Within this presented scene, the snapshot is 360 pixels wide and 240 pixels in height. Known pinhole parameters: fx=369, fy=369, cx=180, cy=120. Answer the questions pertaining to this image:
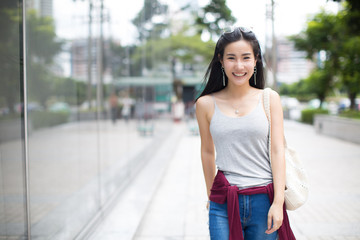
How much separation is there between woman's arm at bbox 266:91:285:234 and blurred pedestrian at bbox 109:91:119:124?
4.23m

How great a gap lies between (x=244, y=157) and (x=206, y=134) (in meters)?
0.24

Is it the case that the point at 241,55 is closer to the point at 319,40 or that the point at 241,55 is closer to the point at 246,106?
the point at 246,106

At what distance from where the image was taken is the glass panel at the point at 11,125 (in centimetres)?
273

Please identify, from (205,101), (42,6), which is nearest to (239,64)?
(205,101)

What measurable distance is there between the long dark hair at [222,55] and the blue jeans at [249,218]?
0.58 m

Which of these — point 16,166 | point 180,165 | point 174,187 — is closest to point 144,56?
point 180,165

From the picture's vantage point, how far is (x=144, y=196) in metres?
4.92

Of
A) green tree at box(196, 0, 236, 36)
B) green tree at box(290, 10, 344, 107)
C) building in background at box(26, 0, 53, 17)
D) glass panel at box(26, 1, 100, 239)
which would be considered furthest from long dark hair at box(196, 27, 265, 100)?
green tree at box(290, 10, 344, 107)

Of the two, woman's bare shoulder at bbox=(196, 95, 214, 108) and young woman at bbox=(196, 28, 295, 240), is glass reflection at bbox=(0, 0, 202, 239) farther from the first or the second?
young woman at bbox=(196, 28, 295, 240)

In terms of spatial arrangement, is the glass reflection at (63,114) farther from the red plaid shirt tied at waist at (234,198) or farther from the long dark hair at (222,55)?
the red plaid shirt tied at waist at (234,198)

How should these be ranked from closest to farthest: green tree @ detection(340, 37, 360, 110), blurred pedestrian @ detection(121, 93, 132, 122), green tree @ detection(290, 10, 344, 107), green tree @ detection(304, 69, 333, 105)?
blurred pedestrian @ detection(121, 93, 132, 122) → green tree @ detection(340, 37, 360, 110) → green tree @ detection(290, 10, 344, 107) → green tree @ detection(304, 69, 333, 105)

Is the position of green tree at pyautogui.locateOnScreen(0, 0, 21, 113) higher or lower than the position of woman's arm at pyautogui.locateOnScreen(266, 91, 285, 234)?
higher

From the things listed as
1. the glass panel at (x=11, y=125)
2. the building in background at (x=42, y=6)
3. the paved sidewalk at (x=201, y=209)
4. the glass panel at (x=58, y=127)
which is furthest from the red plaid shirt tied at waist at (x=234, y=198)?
the building in background at (x=42, y=6)

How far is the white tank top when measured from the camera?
5.53 feet
